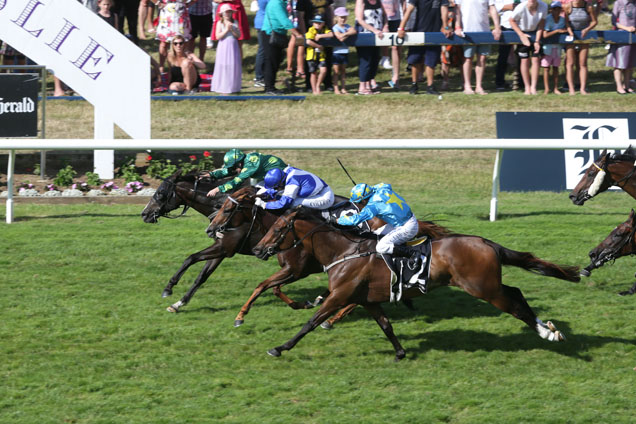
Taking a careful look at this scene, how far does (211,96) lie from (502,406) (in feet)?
35.9

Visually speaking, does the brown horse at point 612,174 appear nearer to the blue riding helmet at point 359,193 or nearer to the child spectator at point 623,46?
the blue riding helmet at point 359,193

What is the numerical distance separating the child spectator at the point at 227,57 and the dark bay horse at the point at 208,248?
6669 mm

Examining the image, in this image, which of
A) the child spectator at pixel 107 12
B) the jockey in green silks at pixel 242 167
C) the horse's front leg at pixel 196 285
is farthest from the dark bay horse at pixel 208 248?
the child spectator at pixel 107 12

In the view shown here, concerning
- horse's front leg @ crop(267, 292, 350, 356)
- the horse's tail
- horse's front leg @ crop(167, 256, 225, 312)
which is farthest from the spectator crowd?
horse's front leg @ crop(267, 292, 350, 356)

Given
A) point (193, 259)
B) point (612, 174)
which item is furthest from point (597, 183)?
point (193, 259)

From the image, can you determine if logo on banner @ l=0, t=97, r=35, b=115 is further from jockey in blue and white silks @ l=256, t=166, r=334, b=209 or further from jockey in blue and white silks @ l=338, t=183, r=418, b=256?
jockey in blue and white silks @ l=338, t=183, r=418, b=256

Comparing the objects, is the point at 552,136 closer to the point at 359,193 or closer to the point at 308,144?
the point at 308,144

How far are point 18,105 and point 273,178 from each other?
6181 mm

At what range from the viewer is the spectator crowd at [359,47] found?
16.3m

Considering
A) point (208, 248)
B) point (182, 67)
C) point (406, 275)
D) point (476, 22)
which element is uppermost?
point (476, 22)

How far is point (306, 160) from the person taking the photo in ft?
51.7

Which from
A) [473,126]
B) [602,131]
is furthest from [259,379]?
[473,126]

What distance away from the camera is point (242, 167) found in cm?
991

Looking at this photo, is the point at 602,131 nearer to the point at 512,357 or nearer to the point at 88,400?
the point at 512,357
